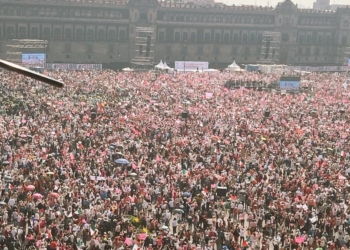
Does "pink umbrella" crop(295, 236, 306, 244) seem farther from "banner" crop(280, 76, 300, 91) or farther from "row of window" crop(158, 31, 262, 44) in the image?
"row of window" crop(158, 31, 262, 44)

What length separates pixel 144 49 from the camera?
8838 cm

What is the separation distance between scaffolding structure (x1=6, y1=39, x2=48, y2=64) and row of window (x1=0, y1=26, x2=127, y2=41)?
3652 mm

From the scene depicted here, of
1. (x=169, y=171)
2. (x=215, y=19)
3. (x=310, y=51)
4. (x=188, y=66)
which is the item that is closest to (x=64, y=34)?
(x=188, y=66)

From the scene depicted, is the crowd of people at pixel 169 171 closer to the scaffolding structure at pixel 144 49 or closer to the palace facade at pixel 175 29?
the scaffolding structure at pixel 144 49

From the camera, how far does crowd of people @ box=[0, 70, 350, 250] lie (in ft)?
67.0

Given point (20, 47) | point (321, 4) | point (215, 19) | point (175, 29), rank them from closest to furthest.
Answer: point (20, 47)
point (175, 29)
point (215, 19)
point (321, 4)

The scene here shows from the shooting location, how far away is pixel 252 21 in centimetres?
9925

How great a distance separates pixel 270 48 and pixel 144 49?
20.7 m

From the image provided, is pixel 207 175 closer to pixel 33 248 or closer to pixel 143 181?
pixel 143 181

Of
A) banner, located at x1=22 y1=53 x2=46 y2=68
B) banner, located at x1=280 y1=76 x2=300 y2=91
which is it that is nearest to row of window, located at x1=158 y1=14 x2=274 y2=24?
Result: banner, located at x1=22 y1=53 x2=46 y2=68

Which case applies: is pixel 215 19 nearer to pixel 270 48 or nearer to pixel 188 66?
pixel 270 48

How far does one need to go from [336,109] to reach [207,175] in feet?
80.7

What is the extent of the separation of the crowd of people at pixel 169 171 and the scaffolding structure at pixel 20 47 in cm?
2388

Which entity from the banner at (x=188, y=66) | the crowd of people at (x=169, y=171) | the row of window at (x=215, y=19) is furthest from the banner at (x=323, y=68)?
the crowd of people at (x=169, y=171)
